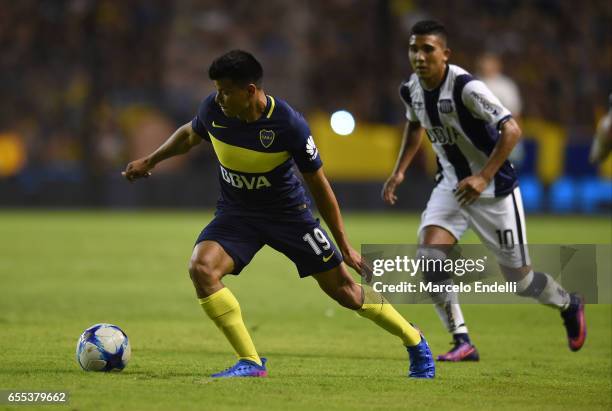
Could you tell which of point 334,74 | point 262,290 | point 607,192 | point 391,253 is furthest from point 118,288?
point 334,74

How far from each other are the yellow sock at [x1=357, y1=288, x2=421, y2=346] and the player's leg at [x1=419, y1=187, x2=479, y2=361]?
43.3 inches

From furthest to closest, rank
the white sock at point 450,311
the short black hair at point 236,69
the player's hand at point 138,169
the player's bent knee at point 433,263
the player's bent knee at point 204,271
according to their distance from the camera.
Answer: the white sock at point 450,311, the player's bent knee at point 433,263, the player's hand at point 138,169, the player's bent knee at point 204,271, the short black hair at point 236,69

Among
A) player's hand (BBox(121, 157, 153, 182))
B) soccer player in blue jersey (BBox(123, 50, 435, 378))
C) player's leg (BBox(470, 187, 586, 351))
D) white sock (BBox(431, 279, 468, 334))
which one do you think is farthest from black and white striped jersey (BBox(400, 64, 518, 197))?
player's hand (BBox(121, 157, 153, 182))

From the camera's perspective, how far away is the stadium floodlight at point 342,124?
30141 mm

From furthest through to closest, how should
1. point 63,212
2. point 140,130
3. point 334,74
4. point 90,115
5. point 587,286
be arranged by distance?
point 140,130 < point 334,74 < point 90,115 < point 63,212 < point 587,286

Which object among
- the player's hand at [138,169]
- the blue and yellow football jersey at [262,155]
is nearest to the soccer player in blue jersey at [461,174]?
the blue and yellow football jersey at [262,155]

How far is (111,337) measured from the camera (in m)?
8.02

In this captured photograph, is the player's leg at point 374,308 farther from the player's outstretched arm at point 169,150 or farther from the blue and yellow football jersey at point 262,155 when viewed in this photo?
the player's outstretched arm at point 169,150

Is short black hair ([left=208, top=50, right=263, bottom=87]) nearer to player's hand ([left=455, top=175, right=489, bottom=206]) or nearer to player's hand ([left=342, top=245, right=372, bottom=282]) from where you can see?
player's hand ([left=342, top=245, right=372, bottom=282])

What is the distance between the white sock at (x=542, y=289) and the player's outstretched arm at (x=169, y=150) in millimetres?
2966

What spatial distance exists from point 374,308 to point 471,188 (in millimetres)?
1217

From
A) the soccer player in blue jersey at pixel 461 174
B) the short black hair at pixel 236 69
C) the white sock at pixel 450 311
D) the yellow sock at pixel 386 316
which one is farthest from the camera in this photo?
Result: the white sock at pixel 450 311

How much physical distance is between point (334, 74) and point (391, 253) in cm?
3139

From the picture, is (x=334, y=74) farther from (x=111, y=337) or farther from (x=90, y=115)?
(x=111, y=337)
